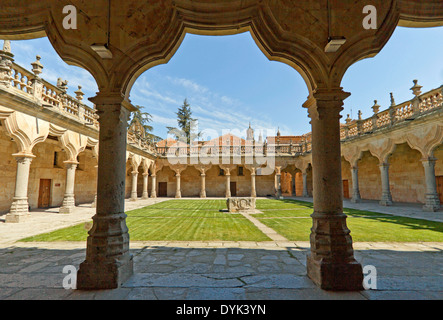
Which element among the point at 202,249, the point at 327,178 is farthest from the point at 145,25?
the point at 202,249

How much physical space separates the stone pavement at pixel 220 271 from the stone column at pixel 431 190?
7.33 metres

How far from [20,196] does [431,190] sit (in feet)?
56.2

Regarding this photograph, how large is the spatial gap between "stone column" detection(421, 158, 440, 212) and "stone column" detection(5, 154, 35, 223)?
644 inches

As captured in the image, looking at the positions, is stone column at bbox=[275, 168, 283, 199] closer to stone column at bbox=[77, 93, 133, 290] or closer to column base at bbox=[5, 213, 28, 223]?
column base at bbox=[5, 213, 28, 223]

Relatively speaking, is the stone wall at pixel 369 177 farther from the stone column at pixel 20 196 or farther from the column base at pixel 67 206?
the stone column at pixel 20 196

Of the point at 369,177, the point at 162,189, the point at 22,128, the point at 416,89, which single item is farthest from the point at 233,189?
the point at 22,128

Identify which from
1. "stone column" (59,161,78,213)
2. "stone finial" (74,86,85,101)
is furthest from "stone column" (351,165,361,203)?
"stone finial" (74,86,85,101)

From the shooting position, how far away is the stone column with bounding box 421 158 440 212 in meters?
10.4

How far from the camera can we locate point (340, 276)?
263 cm

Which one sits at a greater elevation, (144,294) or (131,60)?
A: (131,60)

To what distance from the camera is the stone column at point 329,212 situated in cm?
264

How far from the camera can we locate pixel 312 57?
300cm

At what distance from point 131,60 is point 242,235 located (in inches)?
183
